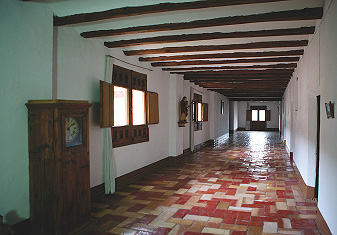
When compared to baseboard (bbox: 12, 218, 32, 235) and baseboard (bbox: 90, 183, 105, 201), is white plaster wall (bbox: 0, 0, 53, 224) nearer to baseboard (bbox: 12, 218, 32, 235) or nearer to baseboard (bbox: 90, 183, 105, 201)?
baseboard (bbox: 12, 218, 32, 235)

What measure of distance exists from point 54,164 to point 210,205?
2.49 m

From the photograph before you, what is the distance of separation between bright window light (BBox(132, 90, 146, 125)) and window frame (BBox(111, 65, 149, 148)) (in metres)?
0.07

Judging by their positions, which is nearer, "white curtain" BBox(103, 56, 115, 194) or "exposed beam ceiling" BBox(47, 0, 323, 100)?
"exposed beam ceiling" BBox(47, 0, 323, 100)

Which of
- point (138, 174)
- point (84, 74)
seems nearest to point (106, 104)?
point (84, 74)

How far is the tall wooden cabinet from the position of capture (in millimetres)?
3006

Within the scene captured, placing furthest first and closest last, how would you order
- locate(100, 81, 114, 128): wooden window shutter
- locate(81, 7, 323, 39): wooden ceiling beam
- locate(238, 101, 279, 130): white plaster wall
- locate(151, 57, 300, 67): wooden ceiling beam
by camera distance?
locate(238, 101, 279, 130): white plaster wall
locate(151, 57, 300, 67): wooden ceiling beam
locate(100, 81, 114, 128): wooden window shutter
locate(81, 7, 323, 39): wooden ceiling beam

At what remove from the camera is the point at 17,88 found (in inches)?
120

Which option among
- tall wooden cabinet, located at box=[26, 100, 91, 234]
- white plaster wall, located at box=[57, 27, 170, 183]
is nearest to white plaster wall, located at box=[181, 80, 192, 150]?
white plaster wall, located at box=[57, 27, 170, 183]

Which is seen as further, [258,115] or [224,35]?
[258,115]

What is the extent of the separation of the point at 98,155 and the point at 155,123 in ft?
7.33

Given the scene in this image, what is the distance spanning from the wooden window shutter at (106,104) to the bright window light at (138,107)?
141cm

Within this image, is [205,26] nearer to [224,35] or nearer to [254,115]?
[224,35]

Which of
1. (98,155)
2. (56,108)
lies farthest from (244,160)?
(56,108)

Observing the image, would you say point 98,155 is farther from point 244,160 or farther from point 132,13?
point 244,160
